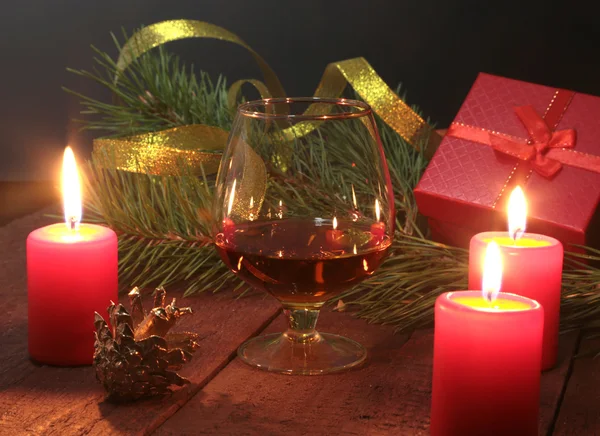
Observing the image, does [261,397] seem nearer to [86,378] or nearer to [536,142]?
[86,378]

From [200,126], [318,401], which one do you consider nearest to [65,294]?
[318,401]

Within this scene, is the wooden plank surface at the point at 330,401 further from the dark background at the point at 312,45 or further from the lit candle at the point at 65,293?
the dark background at the point at 312,45

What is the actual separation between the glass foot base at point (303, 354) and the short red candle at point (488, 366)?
0.49ft

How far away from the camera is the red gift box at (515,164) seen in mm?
920

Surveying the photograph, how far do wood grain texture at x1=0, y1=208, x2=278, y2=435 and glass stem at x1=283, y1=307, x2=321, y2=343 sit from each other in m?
0.05

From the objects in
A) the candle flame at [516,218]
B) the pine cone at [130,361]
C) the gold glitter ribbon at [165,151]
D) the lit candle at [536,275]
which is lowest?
the pine cone at [130,361]

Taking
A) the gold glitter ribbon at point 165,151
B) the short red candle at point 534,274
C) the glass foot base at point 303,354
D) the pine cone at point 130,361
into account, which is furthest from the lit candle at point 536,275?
the gold glitter ribbon at point 165,151

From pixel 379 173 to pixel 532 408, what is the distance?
0.22 m

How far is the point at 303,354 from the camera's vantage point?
0.77m

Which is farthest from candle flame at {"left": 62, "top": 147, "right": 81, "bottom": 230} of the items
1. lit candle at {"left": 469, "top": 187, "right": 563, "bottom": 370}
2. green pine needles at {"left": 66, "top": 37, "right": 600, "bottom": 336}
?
lit candle at {"left": 469, "top": 187, "right": 563, "bottom": 370}

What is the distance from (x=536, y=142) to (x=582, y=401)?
12.9 inches

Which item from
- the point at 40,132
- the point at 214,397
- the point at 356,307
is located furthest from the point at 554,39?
the point at 214,397

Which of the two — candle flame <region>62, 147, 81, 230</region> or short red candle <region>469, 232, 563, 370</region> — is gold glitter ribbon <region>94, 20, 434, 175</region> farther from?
short red candle <region>469, 232, 563, 370</region>

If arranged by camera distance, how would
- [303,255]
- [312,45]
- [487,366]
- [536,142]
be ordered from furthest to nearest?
1. [312,45]
2. [536,142]
3. [303,255]
4. [487,366]
